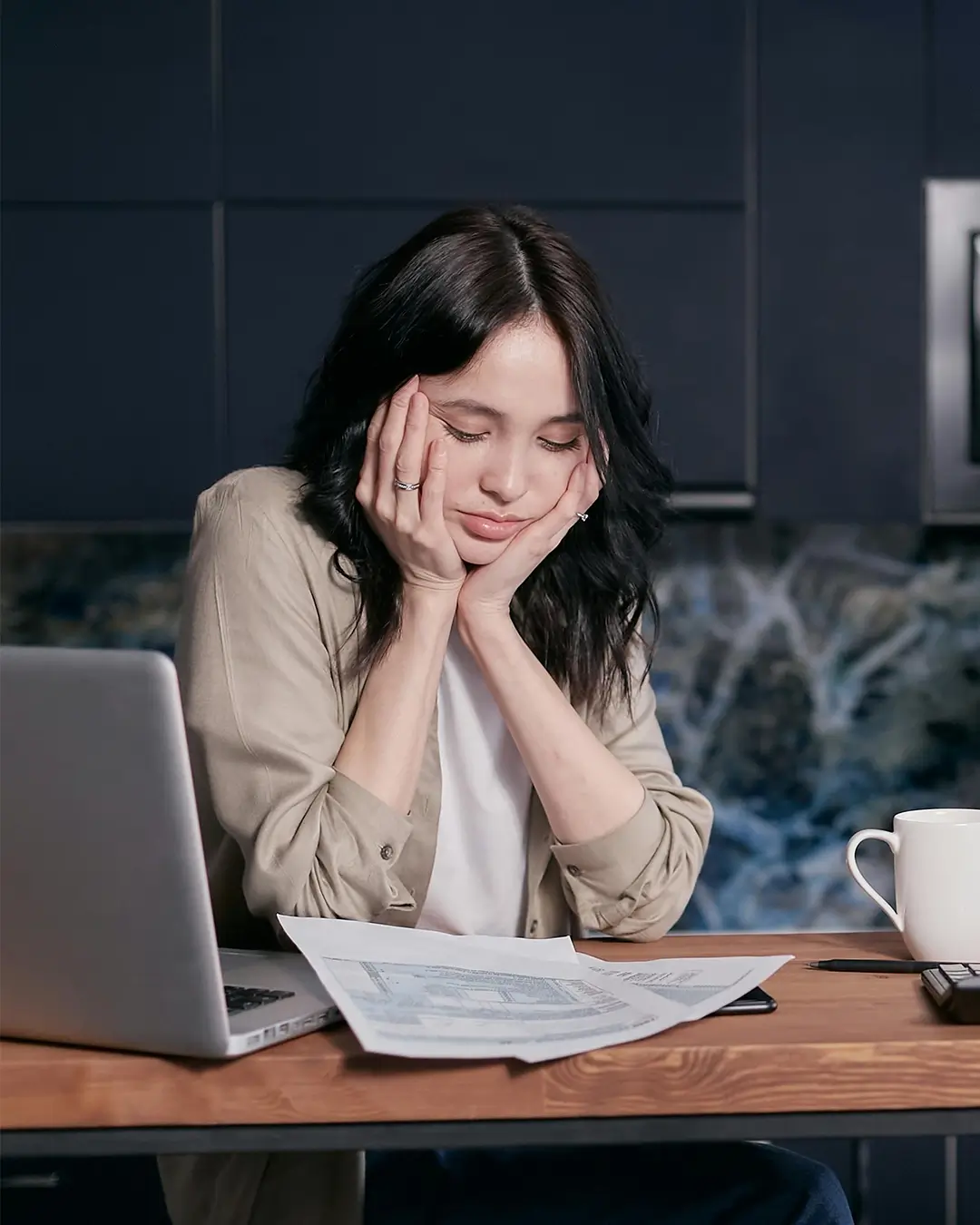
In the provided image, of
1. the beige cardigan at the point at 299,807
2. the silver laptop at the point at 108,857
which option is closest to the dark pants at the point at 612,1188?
the beige cardigan at the point at 299,807

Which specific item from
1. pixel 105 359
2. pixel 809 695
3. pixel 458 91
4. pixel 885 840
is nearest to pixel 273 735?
pixel 885 840

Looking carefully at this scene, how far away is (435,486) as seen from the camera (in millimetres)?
1365

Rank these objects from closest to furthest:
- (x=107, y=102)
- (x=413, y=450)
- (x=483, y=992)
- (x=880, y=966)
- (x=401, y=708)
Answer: (x=483, y=992)
(x=880, y=966)
(x=401, y=708)
(x=413, y=450)
(x=107, y=102)

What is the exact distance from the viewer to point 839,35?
7.50 feet

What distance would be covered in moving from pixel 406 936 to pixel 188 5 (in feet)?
5.78

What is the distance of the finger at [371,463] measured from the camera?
4.56ft

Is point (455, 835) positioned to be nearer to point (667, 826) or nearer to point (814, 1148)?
point (667, 826)

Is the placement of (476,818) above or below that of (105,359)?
below


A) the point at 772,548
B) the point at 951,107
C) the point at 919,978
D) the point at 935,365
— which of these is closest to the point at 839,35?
the point at 951,107

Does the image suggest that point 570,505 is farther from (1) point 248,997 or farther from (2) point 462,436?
(1) point 248,997

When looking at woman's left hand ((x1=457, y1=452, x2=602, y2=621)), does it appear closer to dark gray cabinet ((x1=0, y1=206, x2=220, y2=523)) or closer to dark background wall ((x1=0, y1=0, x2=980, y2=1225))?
dark background wall ((x1=0, y1=0, x2=980, y2=1225))

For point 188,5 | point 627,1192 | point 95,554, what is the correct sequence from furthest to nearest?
point 95,554, point 188,5, point 627,1192

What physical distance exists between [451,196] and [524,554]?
3.43 ft

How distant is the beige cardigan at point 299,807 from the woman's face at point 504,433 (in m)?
0.15
